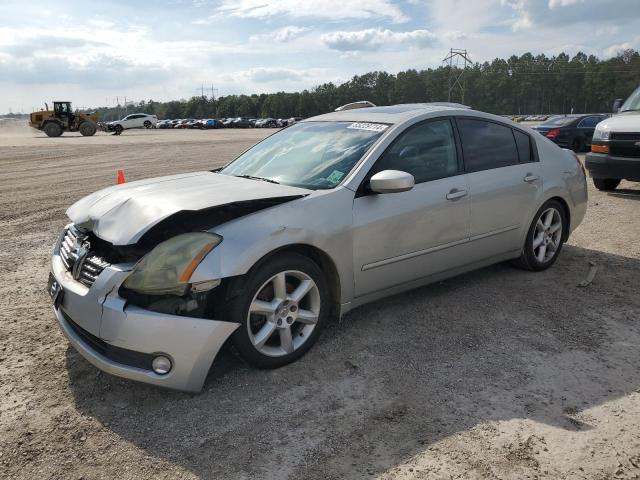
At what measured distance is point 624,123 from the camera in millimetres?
8984

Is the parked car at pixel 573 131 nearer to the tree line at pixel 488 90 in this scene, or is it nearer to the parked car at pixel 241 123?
the parked car at pixel 241 123

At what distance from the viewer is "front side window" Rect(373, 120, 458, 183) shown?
402 centimetres

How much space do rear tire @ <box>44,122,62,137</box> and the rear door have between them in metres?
35.9

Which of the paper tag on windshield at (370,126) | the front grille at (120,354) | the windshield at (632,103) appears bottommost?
the front grille at (120,354)

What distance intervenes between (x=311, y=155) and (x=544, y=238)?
2591 mm

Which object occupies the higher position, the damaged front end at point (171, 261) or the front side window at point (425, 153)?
the front side window at point (425, 153)

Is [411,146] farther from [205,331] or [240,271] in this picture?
[205,331]

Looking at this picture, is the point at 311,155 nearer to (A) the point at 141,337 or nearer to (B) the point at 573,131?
(A) the point at 141,337

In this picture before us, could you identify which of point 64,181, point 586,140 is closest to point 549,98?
point 586,140

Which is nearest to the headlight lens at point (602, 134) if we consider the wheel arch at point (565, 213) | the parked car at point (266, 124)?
the wheel arch at point (565, 213)

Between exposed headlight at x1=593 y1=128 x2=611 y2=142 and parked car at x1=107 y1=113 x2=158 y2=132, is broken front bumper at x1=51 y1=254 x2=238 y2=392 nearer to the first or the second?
exposed headlight at x1=593 y1=128 x2=611 y2=142

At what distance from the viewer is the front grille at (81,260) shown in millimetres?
3168

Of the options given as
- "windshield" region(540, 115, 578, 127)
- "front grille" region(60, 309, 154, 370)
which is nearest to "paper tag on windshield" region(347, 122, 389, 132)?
"front grille" region(60, 309, 154, 370)

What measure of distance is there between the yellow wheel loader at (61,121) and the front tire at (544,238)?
36.0 m
